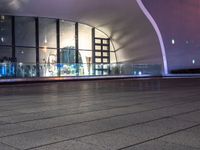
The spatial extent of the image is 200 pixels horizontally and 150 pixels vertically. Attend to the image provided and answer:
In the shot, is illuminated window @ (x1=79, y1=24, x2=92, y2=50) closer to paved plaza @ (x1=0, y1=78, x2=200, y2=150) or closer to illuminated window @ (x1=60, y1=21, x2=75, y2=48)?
illuminated window @ (x1=60, y1=21, x2=75, y2=48)

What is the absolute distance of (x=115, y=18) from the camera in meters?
32.5

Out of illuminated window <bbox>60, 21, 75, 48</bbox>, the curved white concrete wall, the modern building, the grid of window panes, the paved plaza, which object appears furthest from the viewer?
illuminated window <bbox>60, 21, 75, 48</bbox>

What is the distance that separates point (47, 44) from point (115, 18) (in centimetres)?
A: 703

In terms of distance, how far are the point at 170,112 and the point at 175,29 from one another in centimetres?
3028

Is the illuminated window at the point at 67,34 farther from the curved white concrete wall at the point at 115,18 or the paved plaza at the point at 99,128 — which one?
the paved plaza at the point at 99,128

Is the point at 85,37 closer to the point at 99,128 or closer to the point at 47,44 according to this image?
the point at 47,44

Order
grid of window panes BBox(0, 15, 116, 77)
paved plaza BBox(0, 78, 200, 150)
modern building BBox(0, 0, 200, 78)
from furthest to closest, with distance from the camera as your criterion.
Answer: grid of window panes BBox(0, 15, 116, 77), modern building BBox(0, 0, 200, 78), paved plaza BBox(0, 78, 200, 150)

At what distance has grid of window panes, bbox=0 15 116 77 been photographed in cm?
2917

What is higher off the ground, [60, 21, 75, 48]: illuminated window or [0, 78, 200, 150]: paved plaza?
[60, 21, 75, 48]: illuminated window

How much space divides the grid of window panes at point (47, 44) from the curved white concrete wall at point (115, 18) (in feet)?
4.17

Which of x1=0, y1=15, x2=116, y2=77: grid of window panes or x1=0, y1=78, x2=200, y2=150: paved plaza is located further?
x1=0, y1=15, x2=116, y2=77: grid of window panes

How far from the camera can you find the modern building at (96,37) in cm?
2852

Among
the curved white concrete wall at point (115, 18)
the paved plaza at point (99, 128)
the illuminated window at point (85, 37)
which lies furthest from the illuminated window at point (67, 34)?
the paved plaza at point (99, 128)

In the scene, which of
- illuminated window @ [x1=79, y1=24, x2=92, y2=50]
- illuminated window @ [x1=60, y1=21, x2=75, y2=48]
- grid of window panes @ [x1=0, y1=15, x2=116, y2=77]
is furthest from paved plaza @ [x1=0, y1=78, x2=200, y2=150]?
illuminated window @ [x1=79, y1=24, x2=92, y2=50]
